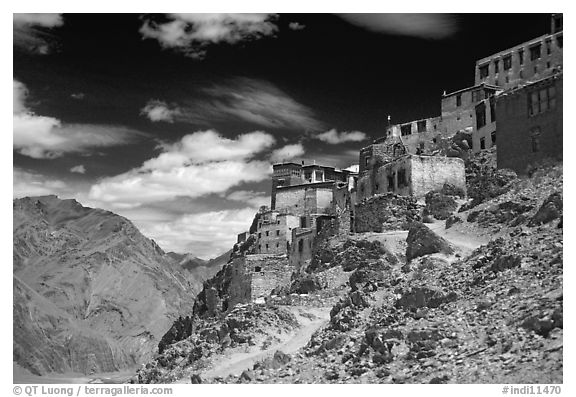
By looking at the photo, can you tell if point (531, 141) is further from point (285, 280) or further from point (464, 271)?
point (285, 280)

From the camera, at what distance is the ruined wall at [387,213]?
103 ft

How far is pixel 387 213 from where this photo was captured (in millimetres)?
31859

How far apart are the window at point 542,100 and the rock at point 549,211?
7135 mm

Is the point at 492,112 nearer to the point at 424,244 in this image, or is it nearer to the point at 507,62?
the point at 507,62

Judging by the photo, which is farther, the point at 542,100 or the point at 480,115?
the point at 480,115

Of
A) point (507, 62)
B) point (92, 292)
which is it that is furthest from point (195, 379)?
point (92, 292)

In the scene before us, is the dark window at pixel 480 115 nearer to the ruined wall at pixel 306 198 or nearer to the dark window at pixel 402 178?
the dark window at pixel 402 178

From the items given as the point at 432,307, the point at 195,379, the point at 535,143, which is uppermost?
the point at 535,143

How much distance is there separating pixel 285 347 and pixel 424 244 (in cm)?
584

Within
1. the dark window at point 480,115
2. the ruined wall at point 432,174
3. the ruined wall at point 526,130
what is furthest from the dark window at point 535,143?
the dark window at point 480,115

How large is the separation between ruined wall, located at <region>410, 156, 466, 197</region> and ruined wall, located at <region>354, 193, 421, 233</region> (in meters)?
1.04
